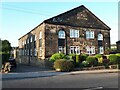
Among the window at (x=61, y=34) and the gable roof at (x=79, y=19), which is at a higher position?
the gable roof at (x=79, y=19)

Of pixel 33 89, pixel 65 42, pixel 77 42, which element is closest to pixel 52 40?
pixel 65 42

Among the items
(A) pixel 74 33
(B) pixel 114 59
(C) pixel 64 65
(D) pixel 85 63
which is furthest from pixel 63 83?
(A) pixel 74 33

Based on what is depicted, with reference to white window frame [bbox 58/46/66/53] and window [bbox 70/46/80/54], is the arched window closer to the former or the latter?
white window frame [bbox 58/46/66/53]

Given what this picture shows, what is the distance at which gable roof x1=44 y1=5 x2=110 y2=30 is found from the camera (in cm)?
3702

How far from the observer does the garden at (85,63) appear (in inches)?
1028

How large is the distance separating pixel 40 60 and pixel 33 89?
24.7 metres

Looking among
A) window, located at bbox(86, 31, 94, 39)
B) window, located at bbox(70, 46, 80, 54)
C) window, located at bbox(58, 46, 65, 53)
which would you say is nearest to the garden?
window, located at bbox(58, 46, 65, 53)

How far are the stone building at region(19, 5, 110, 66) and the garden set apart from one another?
426 cm

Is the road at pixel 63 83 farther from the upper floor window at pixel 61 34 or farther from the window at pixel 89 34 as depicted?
the window at pixel 89 34

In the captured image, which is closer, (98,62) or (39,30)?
(98,62)

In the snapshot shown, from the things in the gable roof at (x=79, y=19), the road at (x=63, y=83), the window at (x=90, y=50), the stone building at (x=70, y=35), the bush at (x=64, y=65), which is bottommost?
the road at (x=63, y=83)

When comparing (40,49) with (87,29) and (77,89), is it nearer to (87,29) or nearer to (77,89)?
(87,29)

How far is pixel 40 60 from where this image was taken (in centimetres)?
3650

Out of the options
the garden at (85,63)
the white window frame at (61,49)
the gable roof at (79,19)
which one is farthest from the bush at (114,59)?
the gable roof at (79,19)
